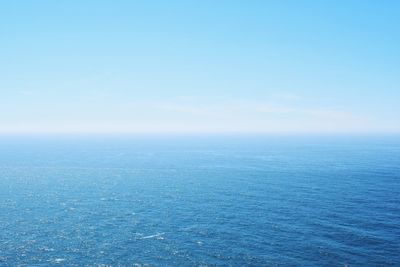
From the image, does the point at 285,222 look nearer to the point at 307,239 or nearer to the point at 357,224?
the point at 307,239

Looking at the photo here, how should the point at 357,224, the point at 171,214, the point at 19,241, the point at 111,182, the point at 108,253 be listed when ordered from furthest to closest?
the point at 111,182 < the point at 171,214 < the point at 357,224 < the point at 19,241 < the point at 108,253

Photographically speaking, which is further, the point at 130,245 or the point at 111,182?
the point at 111,182

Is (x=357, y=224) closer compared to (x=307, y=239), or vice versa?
(x=307, y=239)

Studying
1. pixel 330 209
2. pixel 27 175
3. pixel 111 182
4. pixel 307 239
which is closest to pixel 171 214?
pixel 307 239

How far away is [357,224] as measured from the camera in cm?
8962

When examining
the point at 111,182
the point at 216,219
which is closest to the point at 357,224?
the point at 216,219

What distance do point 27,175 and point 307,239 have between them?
13457cm

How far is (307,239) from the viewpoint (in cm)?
7975

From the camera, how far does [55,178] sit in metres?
156

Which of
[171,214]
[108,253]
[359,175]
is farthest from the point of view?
[359,175]

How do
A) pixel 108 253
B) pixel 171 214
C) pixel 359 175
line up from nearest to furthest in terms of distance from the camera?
pixel 108 253 → pixel 171 214 → pixel 359 175

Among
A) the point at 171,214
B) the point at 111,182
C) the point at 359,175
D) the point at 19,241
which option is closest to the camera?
the point at 19,241

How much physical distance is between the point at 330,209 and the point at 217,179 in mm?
61830

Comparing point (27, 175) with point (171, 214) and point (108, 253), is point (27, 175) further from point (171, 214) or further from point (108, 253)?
point (108, 253)
